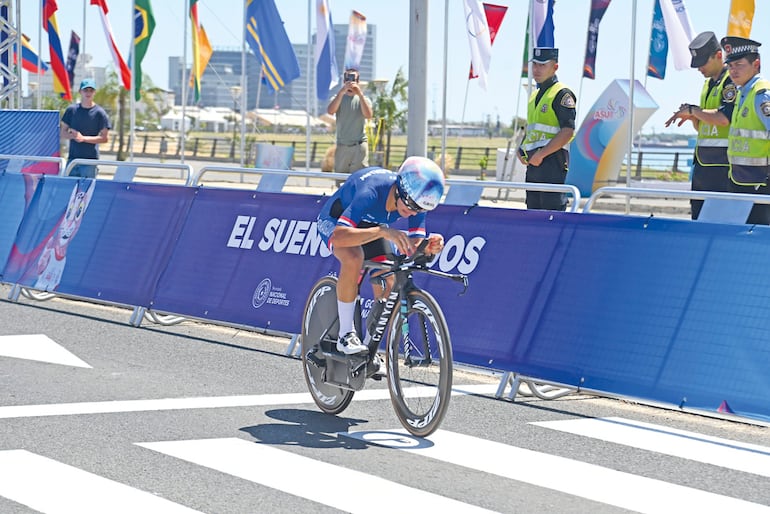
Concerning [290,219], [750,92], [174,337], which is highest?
[750,92]

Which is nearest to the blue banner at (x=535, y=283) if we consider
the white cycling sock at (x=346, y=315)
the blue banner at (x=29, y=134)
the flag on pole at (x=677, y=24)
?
the white cycling sock at (x=346, y=315)

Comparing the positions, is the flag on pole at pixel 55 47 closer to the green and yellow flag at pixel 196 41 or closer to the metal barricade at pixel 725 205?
the green and yellow flag at pixel 196 41

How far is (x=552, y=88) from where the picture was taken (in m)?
11.5

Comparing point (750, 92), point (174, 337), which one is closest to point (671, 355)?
point (750, 92)

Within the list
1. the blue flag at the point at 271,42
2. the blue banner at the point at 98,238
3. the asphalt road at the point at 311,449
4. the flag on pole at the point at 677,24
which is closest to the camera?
the asphalt road at the point at 311,449

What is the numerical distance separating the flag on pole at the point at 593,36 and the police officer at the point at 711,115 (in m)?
15.7

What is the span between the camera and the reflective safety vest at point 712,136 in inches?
434

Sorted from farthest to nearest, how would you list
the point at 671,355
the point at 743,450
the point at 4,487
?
the point at 671,355 → the point at 743,450 → the point at 4,487

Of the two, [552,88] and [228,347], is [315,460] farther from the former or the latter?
[552,88]

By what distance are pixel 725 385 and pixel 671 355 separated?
42 cm

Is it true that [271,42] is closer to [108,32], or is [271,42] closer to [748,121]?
[108,32]

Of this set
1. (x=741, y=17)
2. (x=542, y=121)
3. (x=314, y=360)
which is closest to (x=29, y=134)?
(x=542, y=121)

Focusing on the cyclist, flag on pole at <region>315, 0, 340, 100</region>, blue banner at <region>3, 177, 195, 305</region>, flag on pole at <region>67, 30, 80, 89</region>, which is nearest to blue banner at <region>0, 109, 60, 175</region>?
blue banner at <region>3, 177, 195, 305</region>

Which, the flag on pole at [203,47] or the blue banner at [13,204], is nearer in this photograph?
the blue banner at [13,204]
